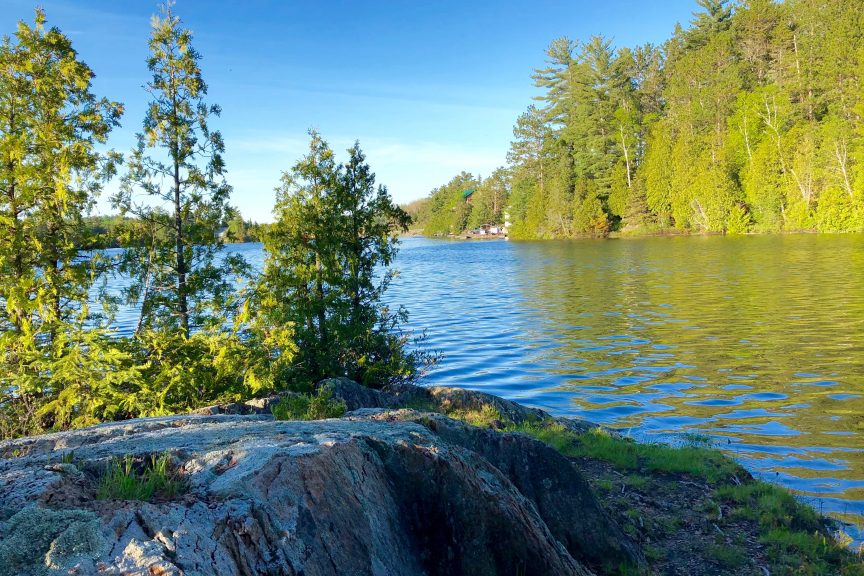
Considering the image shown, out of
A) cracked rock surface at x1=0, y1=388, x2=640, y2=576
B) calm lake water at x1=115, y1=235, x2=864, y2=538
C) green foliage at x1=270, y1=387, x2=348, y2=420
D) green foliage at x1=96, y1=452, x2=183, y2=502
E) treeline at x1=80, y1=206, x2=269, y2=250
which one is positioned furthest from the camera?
calm lake water at x1=115, y1=235, x2=864, y2=538

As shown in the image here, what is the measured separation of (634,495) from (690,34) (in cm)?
10344

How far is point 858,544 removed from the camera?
251 inches

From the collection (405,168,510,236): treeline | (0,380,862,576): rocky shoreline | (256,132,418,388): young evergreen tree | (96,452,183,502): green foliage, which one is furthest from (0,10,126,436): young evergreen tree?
(405,168,510,236): treeline

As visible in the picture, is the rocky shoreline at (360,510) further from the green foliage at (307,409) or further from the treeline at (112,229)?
the treeline at (112,229)

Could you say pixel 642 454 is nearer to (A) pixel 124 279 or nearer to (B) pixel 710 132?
(A) pixel 124 279

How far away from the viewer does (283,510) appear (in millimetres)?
2943

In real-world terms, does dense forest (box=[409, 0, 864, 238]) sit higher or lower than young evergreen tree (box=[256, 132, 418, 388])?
higher

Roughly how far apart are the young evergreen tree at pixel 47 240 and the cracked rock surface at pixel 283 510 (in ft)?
10.7

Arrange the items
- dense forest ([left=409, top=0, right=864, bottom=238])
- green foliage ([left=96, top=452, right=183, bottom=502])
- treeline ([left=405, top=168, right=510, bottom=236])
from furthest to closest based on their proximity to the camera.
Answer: treeline ([left=405, top=168, right=510, bottom=236]) < dense forest ([left=409, top=0, right=864, bottom=238]) < green foliage ([left=96, top=452, right=183, bottom=502])

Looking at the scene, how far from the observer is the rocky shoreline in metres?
2.49

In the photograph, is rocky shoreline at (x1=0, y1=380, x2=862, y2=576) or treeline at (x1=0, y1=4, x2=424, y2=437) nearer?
rocky shoreline at (x1=0, y1=380, x2=862, y2=576)

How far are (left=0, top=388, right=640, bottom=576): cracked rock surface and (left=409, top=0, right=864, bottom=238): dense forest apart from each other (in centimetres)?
6921

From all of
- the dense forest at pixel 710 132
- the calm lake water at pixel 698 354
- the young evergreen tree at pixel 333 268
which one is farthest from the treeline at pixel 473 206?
the young evergreen tree at pixel 333 268

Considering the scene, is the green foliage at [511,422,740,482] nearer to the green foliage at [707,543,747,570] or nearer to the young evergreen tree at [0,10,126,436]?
the green foliage at [707,543,747,570]
